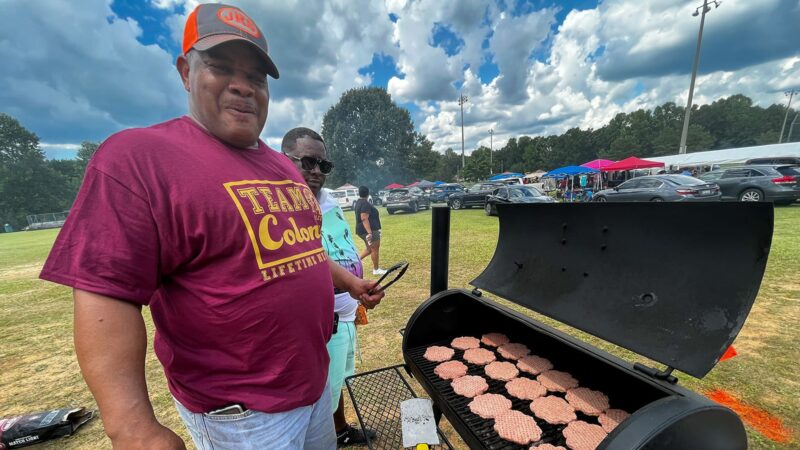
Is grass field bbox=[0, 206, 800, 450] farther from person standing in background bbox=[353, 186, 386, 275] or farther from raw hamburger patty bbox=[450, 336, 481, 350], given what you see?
raw hamburger patty bbox=[450, 336, 481, 350]

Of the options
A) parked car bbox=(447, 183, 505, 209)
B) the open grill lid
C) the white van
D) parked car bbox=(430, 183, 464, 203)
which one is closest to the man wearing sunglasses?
the open grill lid

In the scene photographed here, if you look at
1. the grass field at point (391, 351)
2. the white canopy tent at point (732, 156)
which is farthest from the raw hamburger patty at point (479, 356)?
the white canopy tent at point (732, 156)

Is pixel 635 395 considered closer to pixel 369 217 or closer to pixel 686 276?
pixel 686 276

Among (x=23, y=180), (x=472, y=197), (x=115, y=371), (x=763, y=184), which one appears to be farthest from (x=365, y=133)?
(x=23, y=180)

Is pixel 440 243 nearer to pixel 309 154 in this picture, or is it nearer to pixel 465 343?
pixel 465 343

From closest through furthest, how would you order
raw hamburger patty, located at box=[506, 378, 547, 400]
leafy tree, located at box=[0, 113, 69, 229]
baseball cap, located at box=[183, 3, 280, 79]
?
1. baseball cap, located at box=[183, 3, 280, 79]
2. raw hamburger patty, located at box=[506, 378, 547, 400]
3. leafy tree, located at box=[0, 113, 69, 229]

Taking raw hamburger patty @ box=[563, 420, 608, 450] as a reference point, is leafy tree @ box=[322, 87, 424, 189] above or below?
above

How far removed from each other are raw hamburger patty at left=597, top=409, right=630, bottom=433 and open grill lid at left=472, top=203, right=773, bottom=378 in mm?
397

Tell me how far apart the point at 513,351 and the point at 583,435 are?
2.24 ft

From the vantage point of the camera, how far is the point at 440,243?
2.29 meters

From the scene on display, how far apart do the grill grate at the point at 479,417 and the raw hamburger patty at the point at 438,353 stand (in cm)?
3

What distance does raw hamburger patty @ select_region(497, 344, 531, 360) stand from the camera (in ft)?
6.79

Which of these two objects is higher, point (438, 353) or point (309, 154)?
point (309, 154)

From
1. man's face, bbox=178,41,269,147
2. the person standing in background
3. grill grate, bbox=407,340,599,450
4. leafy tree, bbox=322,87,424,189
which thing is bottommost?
grill grate, bbox=407,340,599,450
